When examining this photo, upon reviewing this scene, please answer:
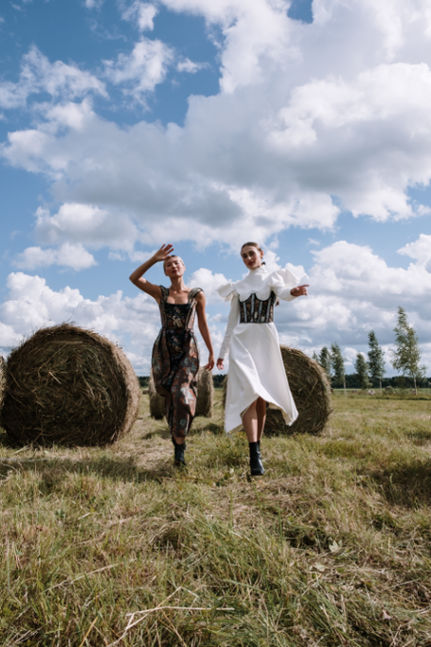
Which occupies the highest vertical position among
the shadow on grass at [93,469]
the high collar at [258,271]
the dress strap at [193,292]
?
the high collar at [258,271]

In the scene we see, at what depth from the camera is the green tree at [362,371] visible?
67938 millimetres

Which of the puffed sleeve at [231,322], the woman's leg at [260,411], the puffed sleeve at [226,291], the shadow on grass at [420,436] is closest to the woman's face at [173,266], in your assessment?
the puffed sleeve at [226,291]

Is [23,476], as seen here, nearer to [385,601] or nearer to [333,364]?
[385,601]

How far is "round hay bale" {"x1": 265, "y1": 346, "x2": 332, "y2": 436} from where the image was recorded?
784 centimetres

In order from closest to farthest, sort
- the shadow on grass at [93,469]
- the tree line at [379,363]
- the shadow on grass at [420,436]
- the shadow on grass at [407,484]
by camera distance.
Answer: the shadow on grass at [407,484] < the shadow on grass at [93,469] < the shadow on grass at [420,436] < the tree line at [379,363]

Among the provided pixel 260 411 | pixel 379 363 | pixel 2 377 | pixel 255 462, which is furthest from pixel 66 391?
pixel 379 363

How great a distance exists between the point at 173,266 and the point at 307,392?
4.35 metres

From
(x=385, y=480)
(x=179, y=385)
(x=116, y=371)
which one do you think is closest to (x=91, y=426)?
(x=116, y=371)

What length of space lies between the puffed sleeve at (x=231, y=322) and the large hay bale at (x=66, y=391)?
2.26m

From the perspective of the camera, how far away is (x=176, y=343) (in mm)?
4727

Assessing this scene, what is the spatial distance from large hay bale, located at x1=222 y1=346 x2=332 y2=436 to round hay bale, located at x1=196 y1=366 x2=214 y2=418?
7.39ft

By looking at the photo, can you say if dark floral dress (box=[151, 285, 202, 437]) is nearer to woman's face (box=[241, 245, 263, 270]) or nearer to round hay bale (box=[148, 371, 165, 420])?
woman's face (box=[241, 245, 263, 270])

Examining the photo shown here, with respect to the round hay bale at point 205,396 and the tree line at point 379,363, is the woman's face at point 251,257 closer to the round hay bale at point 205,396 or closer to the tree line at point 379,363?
the round hay bale at point 205,396

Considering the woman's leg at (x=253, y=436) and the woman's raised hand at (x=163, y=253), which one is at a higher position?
the woman's raised hand at (x=163, y=253)
